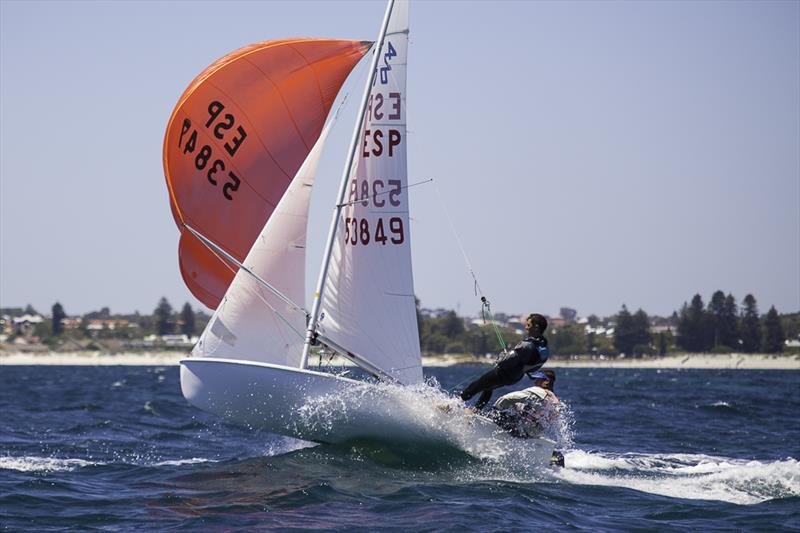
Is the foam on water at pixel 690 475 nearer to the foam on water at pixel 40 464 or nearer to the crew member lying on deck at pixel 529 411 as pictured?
the crew member lying on deck at pixel 529 411

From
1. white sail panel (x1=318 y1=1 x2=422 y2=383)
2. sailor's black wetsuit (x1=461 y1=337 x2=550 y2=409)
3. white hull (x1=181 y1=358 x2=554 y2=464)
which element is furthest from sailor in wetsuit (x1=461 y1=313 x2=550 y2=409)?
white sail panel (x1=318 y1=1 x2=422 y2=383)

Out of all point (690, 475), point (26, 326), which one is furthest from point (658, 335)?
point (690, 475)

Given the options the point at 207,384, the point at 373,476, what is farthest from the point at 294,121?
the point at 373,476

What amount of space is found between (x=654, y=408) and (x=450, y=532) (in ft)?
72.0

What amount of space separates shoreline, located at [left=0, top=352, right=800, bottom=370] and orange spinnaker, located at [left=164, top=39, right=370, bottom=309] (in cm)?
11859

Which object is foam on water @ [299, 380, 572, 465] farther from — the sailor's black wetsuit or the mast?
the mast

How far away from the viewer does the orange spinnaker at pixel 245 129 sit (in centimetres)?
1595

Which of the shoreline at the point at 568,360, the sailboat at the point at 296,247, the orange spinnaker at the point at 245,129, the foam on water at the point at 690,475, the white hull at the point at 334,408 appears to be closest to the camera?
the foam on water at the point at 690,475

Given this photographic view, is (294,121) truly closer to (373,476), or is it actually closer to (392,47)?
(392,47)

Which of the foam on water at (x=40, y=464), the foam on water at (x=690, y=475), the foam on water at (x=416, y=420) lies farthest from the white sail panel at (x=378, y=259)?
the foam on water at (x=40, y=464)

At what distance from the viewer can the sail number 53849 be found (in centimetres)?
1492

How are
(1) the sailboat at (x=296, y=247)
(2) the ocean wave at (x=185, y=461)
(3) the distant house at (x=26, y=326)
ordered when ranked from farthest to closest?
1. (3) the distant house at (x=26, y=326)
2. (2) the ocean wave at (x=185, y=461)
3. (1) the sailboat at (x=296, y=247)

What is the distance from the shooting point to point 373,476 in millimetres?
13680

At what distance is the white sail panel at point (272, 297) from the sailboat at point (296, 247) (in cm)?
2
